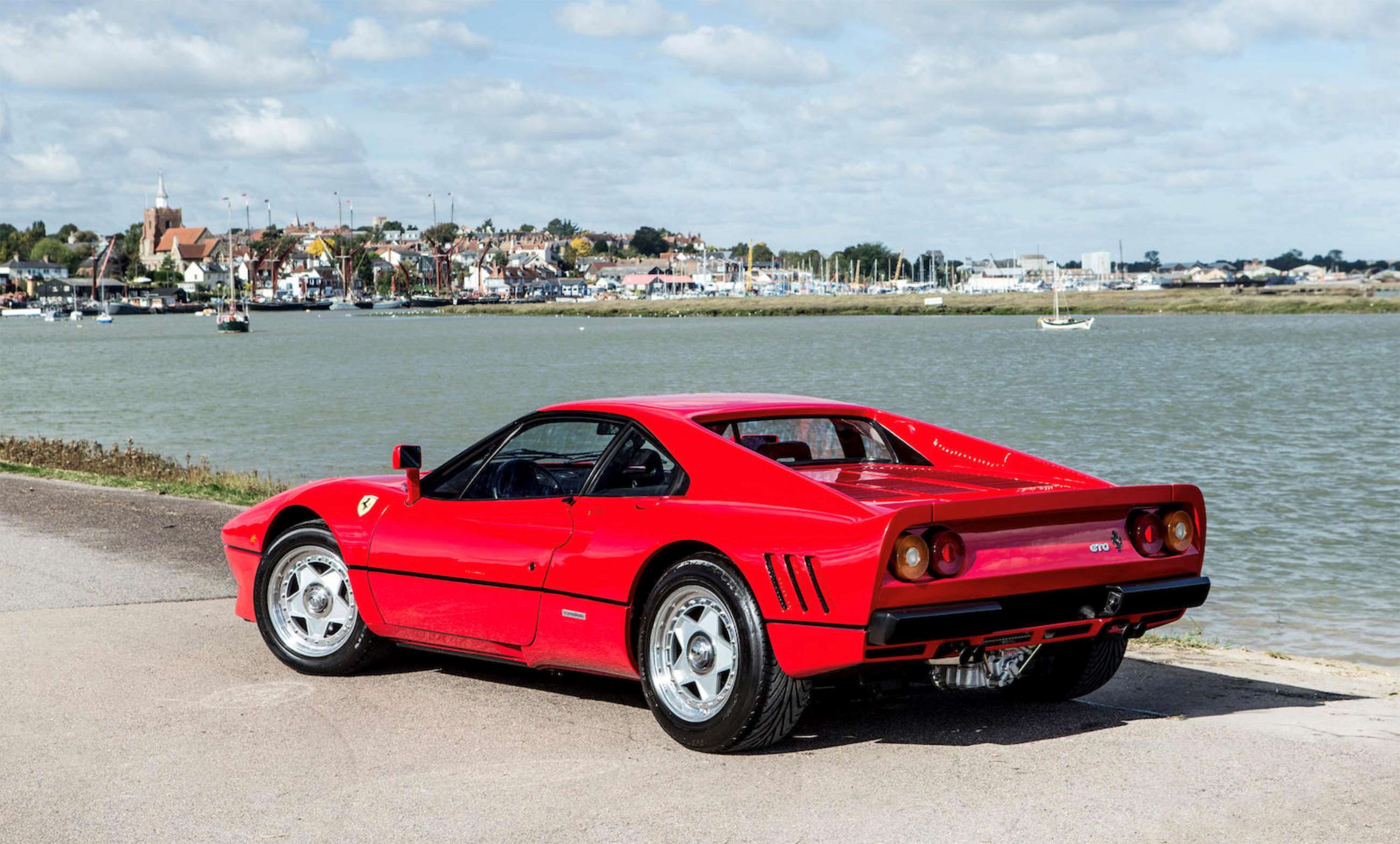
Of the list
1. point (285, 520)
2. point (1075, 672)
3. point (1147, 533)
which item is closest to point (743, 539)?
point (1147, 533)

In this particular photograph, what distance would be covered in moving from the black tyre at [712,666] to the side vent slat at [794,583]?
0.20 metres

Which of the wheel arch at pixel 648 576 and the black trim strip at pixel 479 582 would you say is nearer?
the wheel arch at pixel 648 576

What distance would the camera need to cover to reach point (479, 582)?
655 cm

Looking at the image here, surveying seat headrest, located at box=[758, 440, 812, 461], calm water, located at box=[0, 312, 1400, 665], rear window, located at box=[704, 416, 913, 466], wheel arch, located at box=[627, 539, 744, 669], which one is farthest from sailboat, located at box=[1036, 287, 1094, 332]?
wheel arch, located at box=[627, 539, 744, 669]

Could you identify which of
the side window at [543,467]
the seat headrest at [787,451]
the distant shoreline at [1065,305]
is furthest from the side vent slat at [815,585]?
the distant shoreline at [1065,305]

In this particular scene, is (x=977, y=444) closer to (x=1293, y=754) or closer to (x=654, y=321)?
(x=1293, y=754)

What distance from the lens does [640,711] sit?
6.56 metres

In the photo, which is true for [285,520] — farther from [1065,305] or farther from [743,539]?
[1065,305]

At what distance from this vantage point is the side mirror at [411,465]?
6.87m

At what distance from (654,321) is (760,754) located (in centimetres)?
15837

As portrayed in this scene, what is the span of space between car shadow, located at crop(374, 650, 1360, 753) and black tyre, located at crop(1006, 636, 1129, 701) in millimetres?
53

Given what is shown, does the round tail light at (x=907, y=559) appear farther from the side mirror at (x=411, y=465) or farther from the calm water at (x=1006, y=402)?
the calm water at (x=1006, y=402)

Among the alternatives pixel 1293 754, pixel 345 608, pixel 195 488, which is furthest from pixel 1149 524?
pixel 195 488

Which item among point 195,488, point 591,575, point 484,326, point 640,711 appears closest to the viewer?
point 591,575
